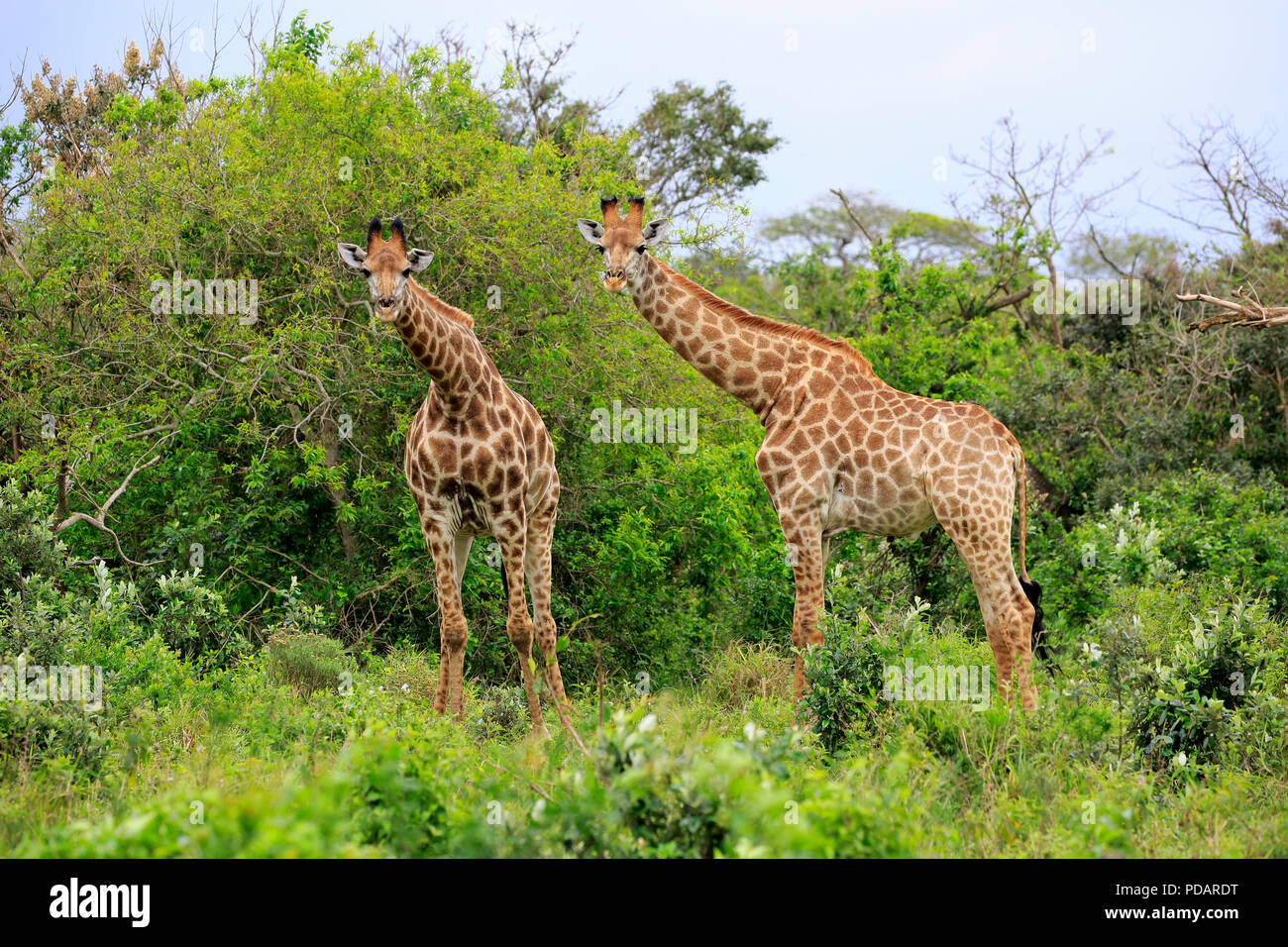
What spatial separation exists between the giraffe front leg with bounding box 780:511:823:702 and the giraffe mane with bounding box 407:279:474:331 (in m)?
2.60

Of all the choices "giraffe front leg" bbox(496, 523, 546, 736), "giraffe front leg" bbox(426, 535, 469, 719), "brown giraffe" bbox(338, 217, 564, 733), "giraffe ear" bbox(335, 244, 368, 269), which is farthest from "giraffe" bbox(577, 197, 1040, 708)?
"giraffe front leg" bbox(426, 535, 469, 719)

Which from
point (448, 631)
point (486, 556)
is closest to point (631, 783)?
point (448, 631)

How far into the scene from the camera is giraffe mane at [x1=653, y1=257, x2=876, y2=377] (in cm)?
834

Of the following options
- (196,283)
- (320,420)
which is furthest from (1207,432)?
(196,283)

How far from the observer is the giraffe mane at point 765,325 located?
834cm

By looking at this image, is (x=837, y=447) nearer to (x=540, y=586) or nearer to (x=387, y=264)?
(x=540, y=586)

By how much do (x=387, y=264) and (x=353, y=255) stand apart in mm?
336

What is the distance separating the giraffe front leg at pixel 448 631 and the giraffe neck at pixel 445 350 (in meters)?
0.96

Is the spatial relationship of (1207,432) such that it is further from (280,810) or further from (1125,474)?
(280,810)

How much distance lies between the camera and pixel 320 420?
10461 millimetres

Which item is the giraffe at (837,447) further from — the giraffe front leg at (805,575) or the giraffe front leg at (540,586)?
the giraffe front leg at (540,586)

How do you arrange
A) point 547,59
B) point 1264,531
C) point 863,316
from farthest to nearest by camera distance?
1. point 547,59
2. point 863,316
3. point 1264,531
